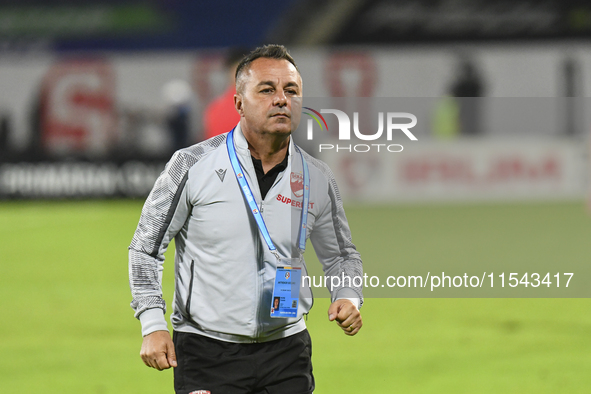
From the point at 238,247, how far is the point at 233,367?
42 cm

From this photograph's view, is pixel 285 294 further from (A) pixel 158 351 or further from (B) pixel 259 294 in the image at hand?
(A) pixel 158 351

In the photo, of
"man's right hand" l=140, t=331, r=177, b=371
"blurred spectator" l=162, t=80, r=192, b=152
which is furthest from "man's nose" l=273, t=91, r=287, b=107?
"blurred spectator" l=162, t=80, r=192, b=152

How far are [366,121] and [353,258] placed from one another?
0.67m

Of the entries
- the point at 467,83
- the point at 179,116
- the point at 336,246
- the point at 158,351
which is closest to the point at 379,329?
the point at 336,246

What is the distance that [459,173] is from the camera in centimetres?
1803

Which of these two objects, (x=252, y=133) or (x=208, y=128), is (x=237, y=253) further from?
(x=208, y=128)

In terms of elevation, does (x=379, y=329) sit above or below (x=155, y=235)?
above

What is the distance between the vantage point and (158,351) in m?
3.04

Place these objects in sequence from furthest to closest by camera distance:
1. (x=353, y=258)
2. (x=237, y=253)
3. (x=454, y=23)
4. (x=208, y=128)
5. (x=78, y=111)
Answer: (x=454, y=23) → (x=78, y=111) → (x=208, y=128) → (x=353, y=258) → (x=237, y=253)

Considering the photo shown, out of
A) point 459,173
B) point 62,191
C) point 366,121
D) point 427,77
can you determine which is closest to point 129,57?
point 62,191

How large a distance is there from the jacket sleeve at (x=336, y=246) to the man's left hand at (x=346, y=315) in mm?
79

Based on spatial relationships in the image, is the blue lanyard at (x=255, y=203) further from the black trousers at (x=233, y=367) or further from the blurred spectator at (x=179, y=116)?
the blurred spectator at (x=179, y=116)

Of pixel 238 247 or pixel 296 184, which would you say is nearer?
pixel 238 247

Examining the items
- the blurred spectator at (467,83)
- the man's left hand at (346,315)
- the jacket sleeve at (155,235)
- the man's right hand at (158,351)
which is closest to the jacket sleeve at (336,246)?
the man's left hand at (346,315)
